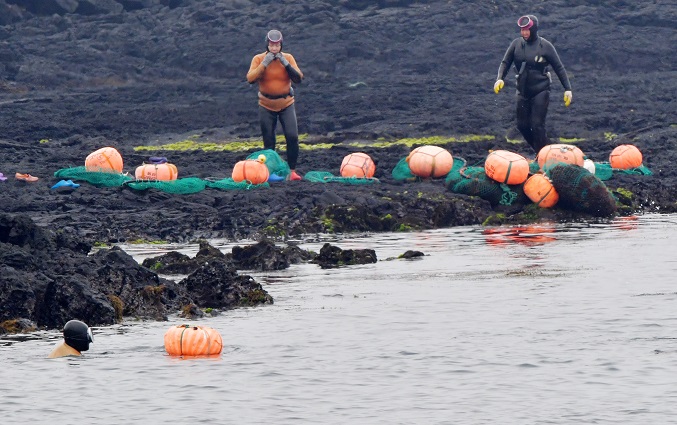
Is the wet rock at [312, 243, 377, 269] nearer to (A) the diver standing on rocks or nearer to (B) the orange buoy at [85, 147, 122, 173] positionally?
(A) the diver standing on rocks

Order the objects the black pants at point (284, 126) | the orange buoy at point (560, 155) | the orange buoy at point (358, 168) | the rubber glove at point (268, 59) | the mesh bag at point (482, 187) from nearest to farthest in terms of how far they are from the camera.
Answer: the mesh bag at point (482, 187)
the orange buoy at point (560, 155)
the rubber glove at point (268, 59)
the black pants at point (284, 126)
the orange buoy at point (358, 168)

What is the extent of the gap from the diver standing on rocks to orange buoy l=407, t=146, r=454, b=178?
2053 mm

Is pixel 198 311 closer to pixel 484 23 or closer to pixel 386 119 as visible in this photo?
pixel 386 119

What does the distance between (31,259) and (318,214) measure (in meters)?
8.79

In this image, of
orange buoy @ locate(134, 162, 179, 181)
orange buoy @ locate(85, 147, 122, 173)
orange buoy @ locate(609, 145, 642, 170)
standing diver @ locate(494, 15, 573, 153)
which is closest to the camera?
orange buoy @ locate(134, 162, 179, 181)

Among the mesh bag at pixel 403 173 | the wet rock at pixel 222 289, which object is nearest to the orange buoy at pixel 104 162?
the mesh bag at pixel 403 173

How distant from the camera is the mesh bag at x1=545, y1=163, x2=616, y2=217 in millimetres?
24422

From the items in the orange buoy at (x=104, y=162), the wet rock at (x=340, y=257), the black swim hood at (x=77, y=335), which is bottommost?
the black swim hood at (x=77, y=335)

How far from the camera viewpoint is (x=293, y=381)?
1247 cm

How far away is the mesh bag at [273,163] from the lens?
88.9ft

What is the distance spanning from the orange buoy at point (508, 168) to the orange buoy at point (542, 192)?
9.1 inches

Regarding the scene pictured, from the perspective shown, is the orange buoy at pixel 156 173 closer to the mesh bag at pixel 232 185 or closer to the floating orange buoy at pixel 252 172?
the mesh bag at pixel 232 185

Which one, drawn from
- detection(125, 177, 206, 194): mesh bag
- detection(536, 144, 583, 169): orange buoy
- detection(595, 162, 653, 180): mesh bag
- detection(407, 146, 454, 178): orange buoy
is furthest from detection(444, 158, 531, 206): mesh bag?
detection(125, 177, 206, 194): mesh bag

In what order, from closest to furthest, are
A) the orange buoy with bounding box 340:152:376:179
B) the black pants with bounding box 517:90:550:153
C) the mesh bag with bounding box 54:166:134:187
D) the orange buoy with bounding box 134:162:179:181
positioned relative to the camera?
1. the mesh bag with bounding box 54:166:134:187
2. the orange buoy with bounding box 134:162:179:181
3. the black pants with bounding box 517:90:550:153
4. the orange buoy with bounding box 340:152:376:179
